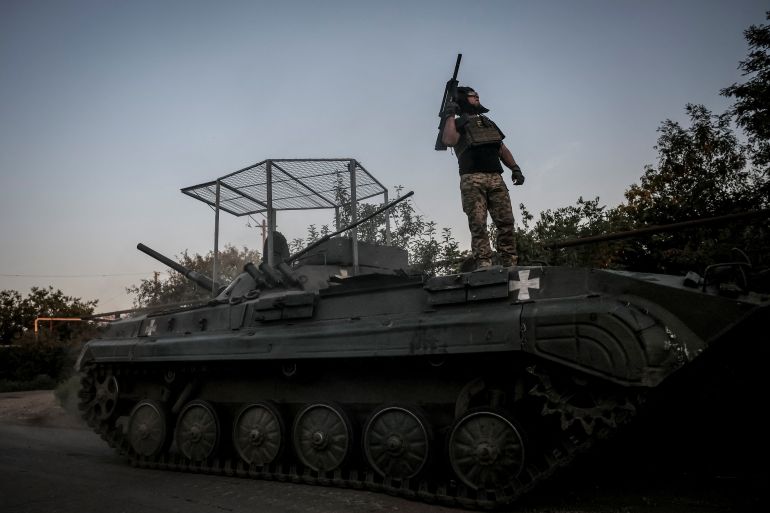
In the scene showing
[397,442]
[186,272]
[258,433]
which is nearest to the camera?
[397,442]

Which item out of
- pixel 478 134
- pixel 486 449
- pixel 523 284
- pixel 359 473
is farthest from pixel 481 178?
pixel 359 473

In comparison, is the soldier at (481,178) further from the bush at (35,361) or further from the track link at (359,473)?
the bush at (35,361)

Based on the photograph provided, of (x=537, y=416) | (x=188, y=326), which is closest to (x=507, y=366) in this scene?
(x=537, y=416)

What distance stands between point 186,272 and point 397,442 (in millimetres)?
5252

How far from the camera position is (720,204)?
11.5m

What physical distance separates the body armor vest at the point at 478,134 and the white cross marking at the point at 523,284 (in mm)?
1868

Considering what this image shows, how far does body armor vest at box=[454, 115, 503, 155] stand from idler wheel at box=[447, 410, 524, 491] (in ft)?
9.61

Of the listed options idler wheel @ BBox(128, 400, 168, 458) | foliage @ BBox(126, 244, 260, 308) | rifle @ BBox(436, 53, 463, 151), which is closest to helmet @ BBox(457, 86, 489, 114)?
rifle @ BBox(436, 53, 463, 151)

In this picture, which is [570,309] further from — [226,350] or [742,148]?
[742,148]

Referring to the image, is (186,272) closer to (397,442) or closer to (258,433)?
(258,433)

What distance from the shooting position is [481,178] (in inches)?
253

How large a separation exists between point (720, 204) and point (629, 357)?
8767 millimetres

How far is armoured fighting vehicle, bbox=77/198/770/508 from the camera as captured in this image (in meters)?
4.44

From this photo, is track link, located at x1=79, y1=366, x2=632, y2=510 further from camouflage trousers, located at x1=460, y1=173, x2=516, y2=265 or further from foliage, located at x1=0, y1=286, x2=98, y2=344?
foliage, located at x1=0, y1=286, x2=98, y2=344
